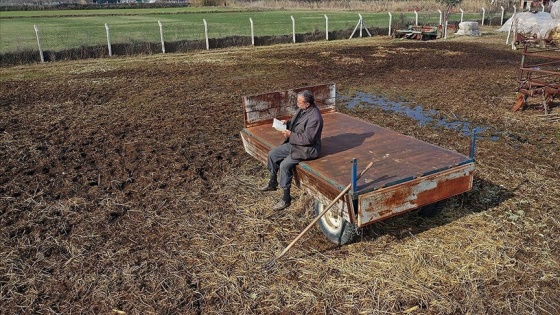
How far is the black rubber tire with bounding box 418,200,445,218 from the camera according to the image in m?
5.62

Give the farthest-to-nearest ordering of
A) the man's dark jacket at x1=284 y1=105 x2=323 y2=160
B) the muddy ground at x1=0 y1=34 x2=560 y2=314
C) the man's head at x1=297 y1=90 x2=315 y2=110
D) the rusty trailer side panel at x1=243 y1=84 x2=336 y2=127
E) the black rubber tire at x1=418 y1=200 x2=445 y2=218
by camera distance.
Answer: the rusty trailer side panel at x1=243 y1=84 x2=336 y2=127
the black rubber tire at x1=418 y1=200 x2=445 y2=218
the man's head at x1=297 y1=90 x2=315 y2=110
the man's dark jacket at x1=284 y1=105 x2=323 y2=160
the muddy ground at x1=0 y1=34 x2=560 y2=314

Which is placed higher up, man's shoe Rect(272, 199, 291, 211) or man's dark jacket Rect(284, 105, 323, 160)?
man's dark jacket Rect(284, 105, 323, 160)

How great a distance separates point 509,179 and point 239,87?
898cm

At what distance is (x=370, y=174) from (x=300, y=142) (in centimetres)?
94

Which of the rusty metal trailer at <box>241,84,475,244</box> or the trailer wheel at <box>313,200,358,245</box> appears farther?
the trailer wheel at <box>313,200,358,245</box>

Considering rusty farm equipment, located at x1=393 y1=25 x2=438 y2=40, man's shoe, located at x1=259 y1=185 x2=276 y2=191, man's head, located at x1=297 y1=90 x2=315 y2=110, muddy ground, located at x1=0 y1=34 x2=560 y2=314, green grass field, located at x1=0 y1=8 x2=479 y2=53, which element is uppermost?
man's head, located at x1=297 y1=90 x2=315 y2=110

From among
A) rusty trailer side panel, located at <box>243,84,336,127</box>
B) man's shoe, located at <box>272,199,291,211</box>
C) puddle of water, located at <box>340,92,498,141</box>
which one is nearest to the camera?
man's shoe, located at <box>272,199,291,211</box>

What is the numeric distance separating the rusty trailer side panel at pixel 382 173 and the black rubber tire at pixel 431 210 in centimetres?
57

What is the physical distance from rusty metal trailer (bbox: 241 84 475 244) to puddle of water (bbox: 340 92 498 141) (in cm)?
333

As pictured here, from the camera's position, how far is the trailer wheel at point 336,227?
16.3 feet

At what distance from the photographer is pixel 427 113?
34.5 feet

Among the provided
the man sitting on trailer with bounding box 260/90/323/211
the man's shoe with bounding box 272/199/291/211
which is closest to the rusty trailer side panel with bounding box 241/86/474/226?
the man sitting on trailer with bounding box 260/90/323/211

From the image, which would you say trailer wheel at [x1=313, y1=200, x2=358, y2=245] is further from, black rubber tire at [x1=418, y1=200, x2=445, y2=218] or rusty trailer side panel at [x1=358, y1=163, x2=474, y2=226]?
black rubber tire at [x1=418, y1=200, x2=445, y2=218]

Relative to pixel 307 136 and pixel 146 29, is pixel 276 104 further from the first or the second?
pixel 146 29
